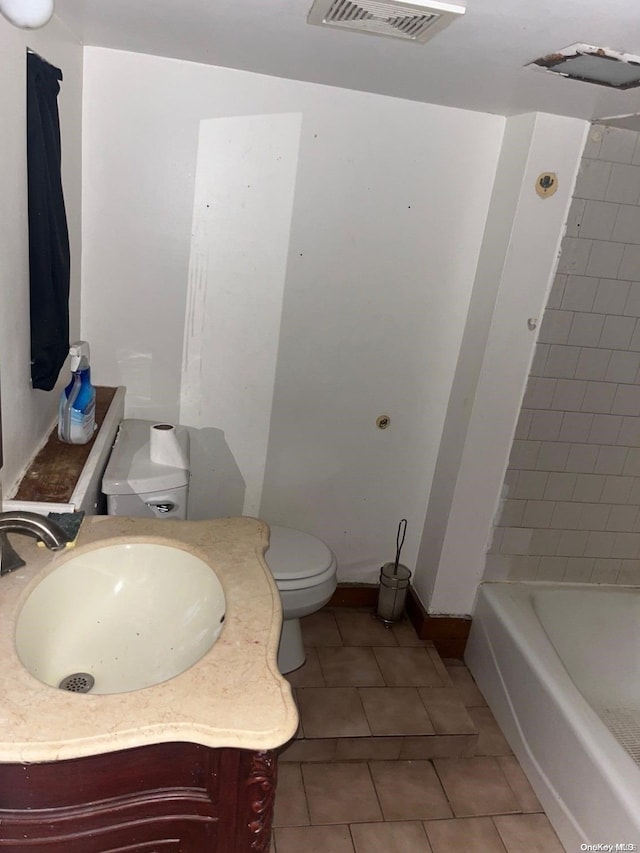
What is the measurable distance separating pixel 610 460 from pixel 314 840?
167 centimetres

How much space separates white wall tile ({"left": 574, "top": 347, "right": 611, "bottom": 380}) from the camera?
228 centimetres

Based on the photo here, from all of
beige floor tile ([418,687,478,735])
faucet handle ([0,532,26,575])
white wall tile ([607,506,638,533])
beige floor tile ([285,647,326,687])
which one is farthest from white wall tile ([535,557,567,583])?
faucet handle ([0,532,26,575])

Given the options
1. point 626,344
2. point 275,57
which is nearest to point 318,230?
point 275,57

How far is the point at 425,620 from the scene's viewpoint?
2.53 metres

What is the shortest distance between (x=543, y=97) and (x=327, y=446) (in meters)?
1.35

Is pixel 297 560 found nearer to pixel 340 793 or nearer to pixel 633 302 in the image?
pixel 340 793

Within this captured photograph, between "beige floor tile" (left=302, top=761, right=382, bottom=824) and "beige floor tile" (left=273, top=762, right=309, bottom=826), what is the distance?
20 mm

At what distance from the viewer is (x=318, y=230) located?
218cm

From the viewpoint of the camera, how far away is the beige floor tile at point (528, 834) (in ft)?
6.12

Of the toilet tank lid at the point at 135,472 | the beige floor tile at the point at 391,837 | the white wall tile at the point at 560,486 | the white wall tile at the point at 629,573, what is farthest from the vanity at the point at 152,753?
the white wall tile at the point at 629,573

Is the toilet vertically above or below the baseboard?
above

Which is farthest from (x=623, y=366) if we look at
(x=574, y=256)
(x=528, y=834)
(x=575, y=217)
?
(x=528, y=834)

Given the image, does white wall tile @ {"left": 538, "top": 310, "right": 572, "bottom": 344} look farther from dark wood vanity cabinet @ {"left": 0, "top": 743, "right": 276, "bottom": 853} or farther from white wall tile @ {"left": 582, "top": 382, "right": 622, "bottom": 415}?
dark wood vanity cabinet @ {"left": 0, "top": 743, "right": 276, "bottom": 853}

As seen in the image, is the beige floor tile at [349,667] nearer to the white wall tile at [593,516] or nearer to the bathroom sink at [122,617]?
the white wall tile at [593,516]
